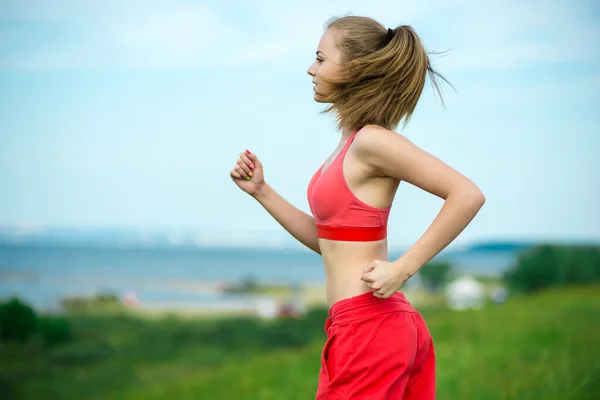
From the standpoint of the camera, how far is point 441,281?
37.1 meters

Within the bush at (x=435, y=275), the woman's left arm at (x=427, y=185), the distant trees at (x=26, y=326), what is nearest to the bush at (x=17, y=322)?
the distant trees at (x=26, y=326)

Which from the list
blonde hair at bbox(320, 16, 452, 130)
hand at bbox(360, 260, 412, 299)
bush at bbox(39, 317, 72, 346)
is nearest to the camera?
hand at bbox(360, 260, 412, 299)

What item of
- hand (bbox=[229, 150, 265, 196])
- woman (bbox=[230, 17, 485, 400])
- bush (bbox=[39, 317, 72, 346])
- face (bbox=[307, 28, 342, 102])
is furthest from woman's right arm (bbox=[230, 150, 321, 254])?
bush (bbox=[39, 317, 72, 346])

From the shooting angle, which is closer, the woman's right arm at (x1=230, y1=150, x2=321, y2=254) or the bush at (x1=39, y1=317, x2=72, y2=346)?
the woman's right arm at (x1=230, y1=150, x2=321, y2=254)

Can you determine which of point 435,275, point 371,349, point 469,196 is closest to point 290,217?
point 371,349

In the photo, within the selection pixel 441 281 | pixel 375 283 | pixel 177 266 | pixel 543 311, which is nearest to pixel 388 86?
pixel 375 283

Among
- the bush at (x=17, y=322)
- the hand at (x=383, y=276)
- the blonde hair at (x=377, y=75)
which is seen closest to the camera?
the hand at (x=383, y=276)

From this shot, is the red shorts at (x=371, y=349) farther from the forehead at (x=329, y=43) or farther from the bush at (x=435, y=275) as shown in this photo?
the bush at (x=435, y=275)

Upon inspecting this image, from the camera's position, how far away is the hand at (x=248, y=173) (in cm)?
283

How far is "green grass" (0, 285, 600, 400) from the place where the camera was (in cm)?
623

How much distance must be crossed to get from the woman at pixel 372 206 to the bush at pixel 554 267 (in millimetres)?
11695

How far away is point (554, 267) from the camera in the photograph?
14.4 metres

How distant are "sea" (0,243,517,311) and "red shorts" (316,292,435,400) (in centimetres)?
3932

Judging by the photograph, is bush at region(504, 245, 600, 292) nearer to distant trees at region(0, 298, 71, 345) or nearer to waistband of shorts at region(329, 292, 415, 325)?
distant trees at region(0, 298, 71, 345)
